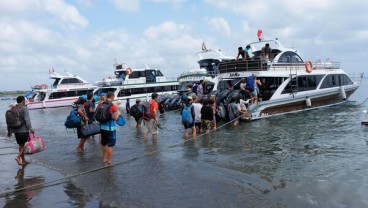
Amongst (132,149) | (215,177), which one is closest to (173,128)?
(132,149)

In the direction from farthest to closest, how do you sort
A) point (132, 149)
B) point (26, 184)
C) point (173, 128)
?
1. point (173, 128)
2. point (132, 149)
3. point (26, 184)

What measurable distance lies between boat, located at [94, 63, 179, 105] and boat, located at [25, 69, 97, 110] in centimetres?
421

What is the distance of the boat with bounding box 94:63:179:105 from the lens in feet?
111

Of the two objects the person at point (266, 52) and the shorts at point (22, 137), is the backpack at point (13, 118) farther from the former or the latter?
the person at point (266, 52)

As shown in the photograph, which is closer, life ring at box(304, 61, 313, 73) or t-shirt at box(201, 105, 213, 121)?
t-shirt at box(201, 105, 213, 121)

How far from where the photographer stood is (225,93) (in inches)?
635

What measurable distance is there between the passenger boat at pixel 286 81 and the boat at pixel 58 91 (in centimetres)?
2371

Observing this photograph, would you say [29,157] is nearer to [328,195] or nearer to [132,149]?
[132,149]

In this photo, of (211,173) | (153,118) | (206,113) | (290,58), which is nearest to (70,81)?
(290,58)

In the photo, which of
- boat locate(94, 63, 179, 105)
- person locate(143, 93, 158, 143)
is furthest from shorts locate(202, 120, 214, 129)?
boat locate(94, 63, 179, 105)

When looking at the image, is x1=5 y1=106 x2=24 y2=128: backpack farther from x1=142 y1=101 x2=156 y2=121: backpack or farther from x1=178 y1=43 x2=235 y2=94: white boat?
x1=178 y1=43 x2=235 y2=94: white boat

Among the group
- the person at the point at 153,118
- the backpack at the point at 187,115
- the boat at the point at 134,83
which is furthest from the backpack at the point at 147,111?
the boat at the point at 134,83

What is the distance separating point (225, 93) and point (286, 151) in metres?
7.07

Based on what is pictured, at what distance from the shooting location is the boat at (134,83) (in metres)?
33.8
